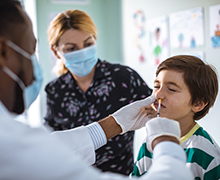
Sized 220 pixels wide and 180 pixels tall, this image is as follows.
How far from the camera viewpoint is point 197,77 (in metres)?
1.30

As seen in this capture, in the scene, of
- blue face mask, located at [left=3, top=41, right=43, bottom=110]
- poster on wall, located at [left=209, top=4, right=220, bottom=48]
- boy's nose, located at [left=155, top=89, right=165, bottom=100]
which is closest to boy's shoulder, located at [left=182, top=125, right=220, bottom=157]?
boy's nose, located at [left=155, top=89, right=165, bottom=100]

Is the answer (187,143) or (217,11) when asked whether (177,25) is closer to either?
(217,11)

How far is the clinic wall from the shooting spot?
354 cm

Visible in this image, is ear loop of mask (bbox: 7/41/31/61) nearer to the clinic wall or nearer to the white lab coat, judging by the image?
the white lab coat

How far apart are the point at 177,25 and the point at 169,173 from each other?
2215 mm

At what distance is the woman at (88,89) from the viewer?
5.48 feet

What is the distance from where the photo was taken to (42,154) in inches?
24.6

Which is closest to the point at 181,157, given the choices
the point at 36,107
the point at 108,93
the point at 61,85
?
the point at 108,93

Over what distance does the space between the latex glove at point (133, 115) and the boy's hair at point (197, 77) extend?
19cm

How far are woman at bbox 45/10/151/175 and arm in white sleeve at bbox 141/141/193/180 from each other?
0.91 meters

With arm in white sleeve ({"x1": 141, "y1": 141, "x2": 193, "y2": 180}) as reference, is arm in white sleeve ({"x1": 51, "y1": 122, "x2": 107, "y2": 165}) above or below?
below

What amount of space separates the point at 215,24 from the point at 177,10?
527 millimetres

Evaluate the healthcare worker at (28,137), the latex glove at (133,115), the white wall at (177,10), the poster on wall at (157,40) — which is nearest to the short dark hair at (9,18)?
the healthcare worker at (28,137)

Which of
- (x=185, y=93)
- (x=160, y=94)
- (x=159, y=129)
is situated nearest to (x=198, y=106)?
(x=185, y=93)
